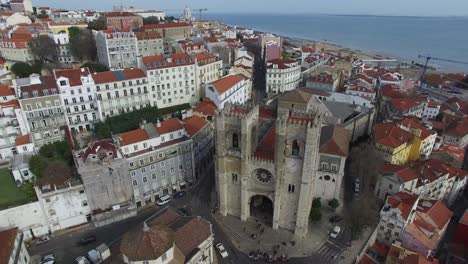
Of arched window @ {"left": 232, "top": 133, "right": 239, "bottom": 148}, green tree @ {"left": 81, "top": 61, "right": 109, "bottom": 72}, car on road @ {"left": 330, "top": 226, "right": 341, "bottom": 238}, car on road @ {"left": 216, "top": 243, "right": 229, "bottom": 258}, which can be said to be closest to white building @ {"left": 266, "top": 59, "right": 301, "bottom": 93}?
green tree @ {"left": 81, "top": 61, "right": 109, "bottom": 72}

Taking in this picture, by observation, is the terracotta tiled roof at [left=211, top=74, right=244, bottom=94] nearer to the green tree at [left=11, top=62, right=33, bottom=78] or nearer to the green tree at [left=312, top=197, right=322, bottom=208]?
the green tree at [left=312, top=197, right=322, bottom=208]

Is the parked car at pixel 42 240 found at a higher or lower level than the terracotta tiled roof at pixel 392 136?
lower

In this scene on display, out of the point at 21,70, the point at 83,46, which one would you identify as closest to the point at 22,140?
the point at 21,70

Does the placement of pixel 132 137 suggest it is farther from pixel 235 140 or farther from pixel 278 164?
pixel 278 164

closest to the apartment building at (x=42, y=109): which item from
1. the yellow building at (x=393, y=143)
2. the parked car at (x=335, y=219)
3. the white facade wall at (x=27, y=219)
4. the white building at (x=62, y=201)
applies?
the white building at (x=62, y=201)

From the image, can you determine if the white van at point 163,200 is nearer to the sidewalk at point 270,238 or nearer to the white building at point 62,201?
the sidewalk at point 270,238
